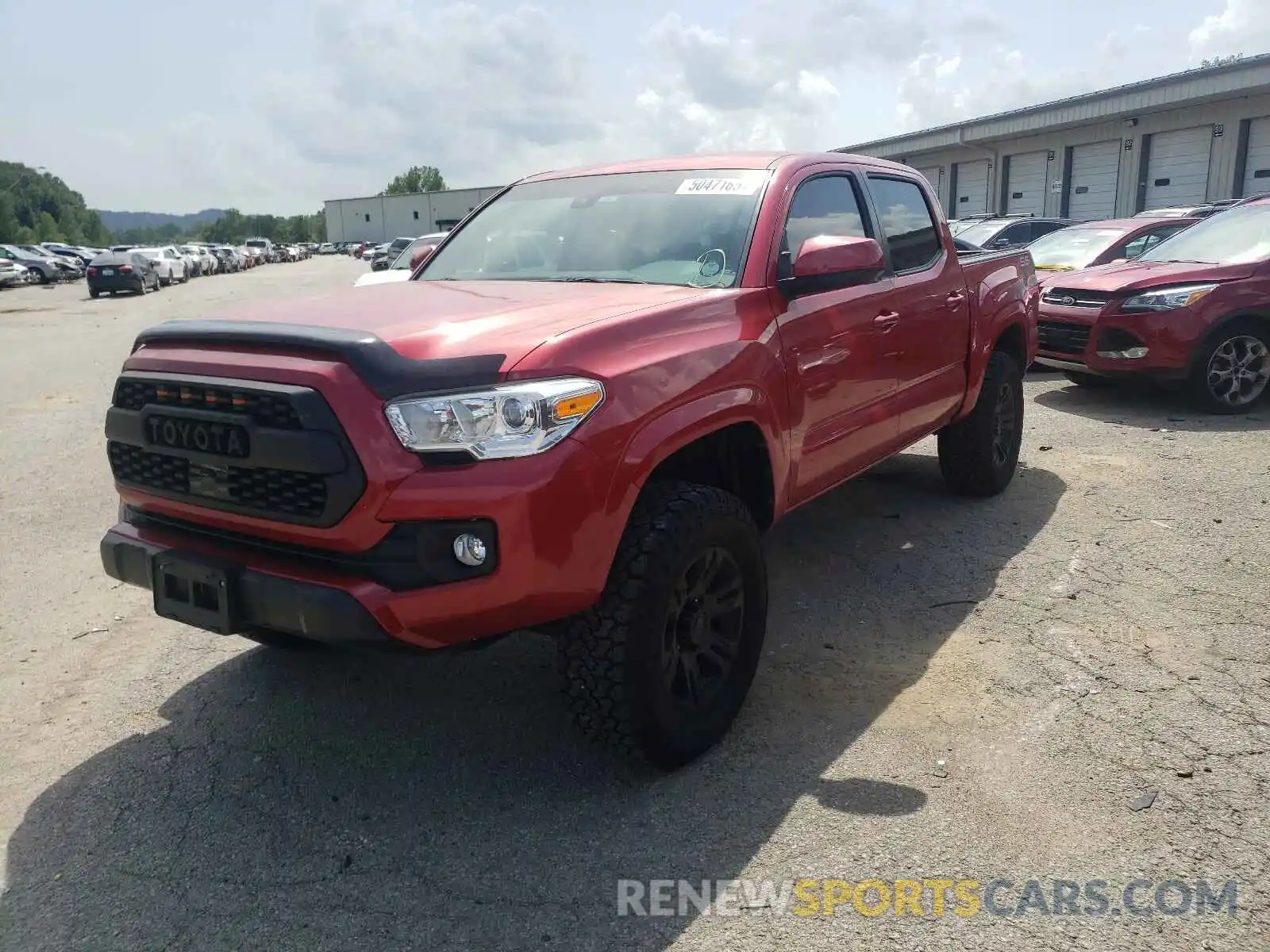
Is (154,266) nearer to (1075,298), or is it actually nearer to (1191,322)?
(1075,298)

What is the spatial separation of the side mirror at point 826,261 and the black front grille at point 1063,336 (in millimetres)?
5487

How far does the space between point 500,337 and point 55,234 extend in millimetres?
109681

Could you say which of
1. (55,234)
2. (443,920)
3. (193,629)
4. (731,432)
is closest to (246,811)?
(443,920)

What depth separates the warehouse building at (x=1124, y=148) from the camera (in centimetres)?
2261

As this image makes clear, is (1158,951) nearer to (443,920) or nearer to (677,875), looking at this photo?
(677,875)

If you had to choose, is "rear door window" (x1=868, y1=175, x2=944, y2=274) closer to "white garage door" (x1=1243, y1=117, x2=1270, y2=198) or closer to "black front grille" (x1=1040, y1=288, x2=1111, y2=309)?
"black front grille" (x1=1040, y1=288, x2=1111, y2=309)

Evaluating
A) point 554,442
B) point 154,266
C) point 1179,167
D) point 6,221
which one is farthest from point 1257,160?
point 6,221

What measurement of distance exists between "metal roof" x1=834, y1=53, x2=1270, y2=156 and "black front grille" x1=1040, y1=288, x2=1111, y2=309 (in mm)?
15985

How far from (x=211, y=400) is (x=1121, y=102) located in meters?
27.1

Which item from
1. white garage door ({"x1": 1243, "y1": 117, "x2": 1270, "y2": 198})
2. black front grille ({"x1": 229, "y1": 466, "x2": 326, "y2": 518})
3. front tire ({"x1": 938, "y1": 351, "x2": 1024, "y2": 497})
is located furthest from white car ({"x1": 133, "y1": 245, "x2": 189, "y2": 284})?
black front grille ({"x1": 229, "y1": 466, "x2": 326, "y2": 518})

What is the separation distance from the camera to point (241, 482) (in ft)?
9.49

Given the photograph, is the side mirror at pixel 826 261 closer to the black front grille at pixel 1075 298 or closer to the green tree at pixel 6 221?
the black front grille at pixel 1075 298

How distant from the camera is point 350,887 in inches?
107

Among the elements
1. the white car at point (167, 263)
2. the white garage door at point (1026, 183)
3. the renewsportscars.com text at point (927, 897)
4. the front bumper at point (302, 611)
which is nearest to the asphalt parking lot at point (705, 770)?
the renewsportscars.com text at point (927, 897)
